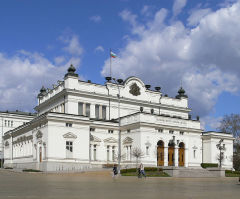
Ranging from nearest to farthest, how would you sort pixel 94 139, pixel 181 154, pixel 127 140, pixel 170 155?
pixel 94 139 < pixel 127 140 < pixel 170 155 < pixel 181 154

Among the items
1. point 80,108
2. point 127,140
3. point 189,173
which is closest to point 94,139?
point 127,140

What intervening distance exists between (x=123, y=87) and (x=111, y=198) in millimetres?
50984

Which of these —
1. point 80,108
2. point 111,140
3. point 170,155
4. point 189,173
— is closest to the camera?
point 189,173

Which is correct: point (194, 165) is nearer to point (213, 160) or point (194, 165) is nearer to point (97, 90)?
point (213, 160)

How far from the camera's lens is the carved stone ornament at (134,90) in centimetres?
6744

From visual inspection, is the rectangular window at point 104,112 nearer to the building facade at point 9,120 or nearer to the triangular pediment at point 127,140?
the triangular pediment at point 127,140

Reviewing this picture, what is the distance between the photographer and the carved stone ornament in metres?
67.4

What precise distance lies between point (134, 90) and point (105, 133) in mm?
12525

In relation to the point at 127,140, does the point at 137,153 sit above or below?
below

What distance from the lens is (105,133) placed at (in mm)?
59188

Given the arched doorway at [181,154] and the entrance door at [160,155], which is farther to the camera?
the arched doorway at [181,154]

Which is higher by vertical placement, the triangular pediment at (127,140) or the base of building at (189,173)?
the triangular pediment at (127,140)

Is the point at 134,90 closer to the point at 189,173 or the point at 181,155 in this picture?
the point at 181,155

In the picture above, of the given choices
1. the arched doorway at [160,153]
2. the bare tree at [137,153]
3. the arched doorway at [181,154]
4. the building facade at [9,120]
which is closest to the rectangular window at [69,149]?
the bare tree at [137,153]
